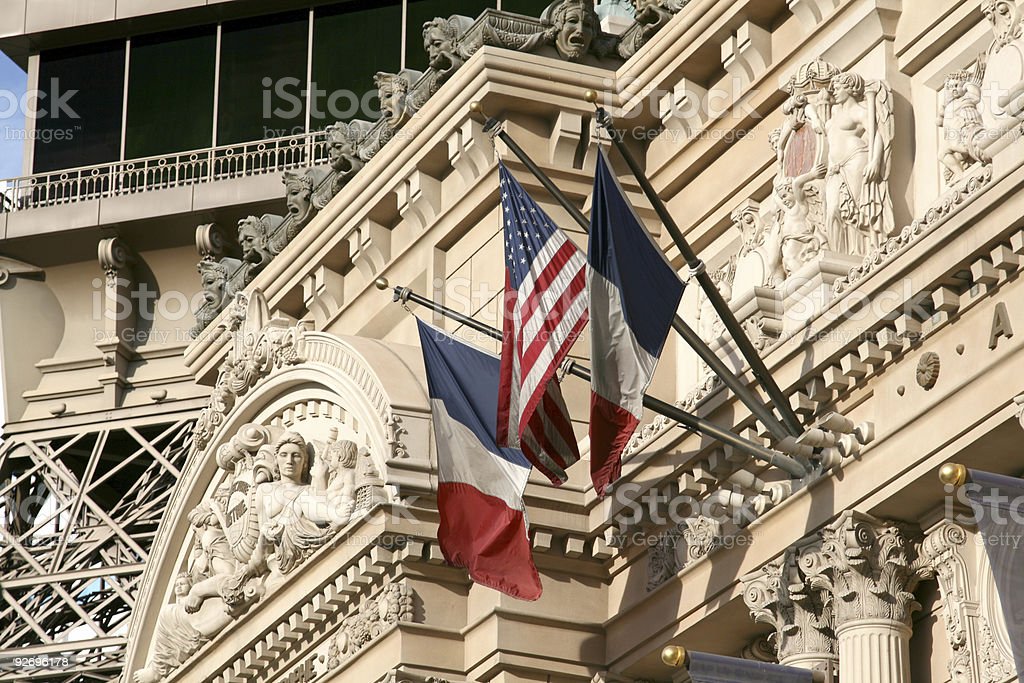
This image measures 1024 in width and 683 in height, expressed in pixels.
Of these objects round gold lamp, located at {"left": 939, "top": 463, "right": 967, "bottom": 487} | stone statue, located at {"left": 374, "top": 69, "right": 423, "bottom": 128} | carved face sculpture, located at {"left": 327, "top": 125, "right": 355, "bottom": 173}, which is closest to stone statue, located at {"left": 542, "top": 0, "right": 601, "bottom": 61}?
stone statue, located at {"left": 374, "top": 69, "right": 423, "bottom": 128}

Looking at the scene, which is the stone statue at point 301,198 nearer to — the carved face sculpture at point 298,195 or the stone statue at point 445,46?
the carved face sculpture at point 298,195

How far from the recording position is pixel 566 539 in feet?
78.9

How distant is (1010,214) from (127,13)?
113ft

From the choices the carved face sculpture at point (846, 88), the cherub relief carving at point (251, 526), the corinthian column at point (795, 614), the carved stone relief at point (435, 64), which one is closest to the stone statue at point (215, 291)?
the carved stone relief at point (435, 64)

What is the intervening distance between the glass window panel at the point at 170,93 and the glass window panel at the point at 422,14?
17.5 ft

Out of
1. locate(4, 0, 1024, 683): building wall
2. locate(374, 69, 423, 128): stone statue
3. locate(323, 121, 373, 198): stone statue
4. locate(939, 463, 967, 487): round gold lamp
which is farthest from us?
locate(323, 121, 373, 198): stone statue

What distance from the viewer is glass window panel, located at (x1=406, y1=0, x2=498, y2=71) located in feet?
154

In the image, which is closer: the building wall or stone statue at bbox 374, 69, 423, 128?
the building wall

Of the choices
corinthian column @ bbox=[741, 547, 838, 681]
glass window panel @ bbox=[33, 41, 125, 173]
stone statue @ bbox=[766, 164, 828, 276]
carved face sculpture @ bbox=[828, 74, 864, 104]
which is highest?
glass window panel @ bbox=[33, 41, 125, 173]

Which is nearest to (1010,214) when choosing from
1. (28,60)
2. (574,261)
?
(574,261)

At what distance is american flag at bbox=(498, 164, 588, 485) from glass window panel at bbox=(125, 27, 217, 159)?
28864 mm

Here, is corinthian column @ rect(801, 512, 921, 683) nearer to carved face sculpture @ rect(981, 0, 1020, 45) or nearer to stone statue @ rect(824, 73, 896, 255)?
stone statue @ rect(824, 73, 896, 255)

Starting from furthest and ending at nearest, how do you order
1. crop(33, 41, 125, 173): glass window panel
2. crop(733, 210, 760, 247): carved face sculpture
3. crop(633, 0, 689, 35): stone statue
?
crop(33, 41, 125, 173): glass window panel
crop(633, 0, 689, 35): stone statue
crop(733, 210, 760, 247): carved face sculpture

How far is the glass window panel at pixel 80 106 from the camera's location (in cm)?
5216
